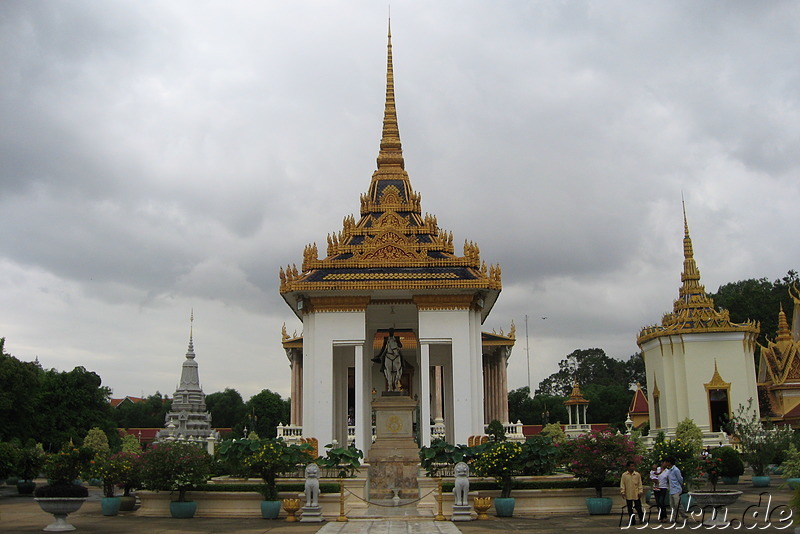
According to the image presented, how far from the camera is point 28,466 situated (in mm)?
32938

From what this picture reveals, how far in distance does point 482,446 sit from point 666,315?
23.7m

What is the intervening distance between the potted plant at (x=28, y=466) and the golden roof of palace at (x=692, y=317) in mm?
29659

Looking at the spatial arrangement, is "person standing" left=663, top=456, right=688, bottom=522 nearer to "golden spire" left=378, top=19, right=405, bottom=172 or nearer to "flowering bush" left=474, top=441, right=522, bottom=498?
"flowering bush" left=474, top=441, right=522, bottom=498

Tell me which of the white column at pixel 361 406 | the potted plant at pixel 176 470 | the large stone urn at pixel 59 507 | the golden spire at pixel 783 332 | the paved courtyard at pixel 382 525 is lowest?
the paved courtyard at pixel 382 525

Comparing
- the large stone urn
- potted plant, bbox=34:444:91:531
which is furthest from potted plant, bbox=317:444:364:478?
the large stone urn

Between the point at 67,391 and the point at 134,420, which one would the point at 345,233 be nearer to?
the point at 67,391

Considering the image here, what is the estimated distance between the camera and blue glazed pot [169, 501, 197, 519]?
2077 centimetres

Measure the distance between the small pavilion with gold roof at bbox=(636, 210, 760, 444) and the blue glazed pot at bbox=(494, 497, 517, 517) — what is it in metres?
21.4

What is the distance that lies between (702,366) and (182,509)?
28.4 m

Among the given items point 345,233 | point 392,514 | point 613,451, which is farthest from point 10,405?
Answer: point 613,451

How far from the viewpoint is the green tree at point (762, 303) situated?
59.5 metres

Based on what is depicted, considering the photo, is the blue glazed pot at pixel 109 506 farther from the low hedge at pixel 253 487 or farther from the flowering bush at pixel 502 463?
the flowering bush at pixel 502 463

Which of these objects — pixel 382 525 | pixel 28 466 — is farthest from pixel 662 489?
pixel 28 466

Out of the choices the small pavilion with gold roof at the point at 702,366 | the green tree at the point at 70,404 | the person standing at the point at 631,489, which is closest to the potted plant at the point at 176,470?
the person standing at the point at 631,489
